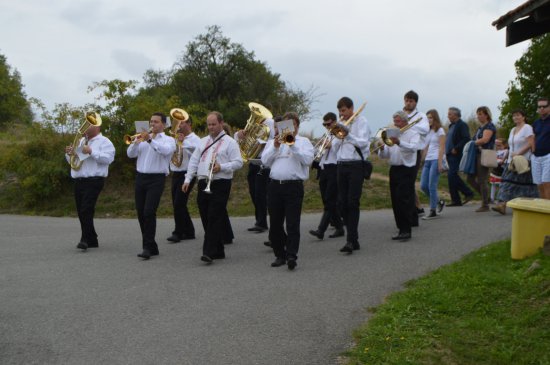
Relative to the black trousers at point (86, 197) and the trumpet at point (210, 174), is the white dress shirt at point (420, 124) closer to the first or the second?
the trumpet at point (210, 174)

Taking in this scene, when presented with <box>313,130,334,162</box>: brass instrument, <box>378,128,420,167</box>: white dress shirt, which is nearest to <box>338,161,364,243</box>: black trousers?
<box>378,128,420,167</box>: white dress shirt

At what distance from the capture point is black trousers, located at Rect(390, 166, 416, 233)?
9.91 metres

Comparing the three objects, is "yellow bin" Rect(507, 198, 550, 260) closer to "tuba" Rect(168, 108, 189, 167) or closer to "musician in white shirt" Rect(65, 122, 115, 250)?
"tuba" Rect(168, 108, 189, 167)

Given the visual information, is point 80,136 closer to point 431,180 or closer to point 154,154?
point 154,154

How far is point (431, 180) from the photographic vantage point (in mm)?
12188

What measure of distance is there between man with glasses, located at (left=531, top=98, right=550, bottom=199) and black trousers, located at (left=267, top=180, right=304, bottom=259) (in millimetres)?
4273

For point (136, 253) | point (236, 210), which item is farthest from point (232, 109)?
point (136, 253)

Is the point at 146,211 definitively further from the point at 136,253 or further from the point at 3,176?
the point at 3,176

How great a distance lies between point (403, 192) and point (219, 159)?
2745mm

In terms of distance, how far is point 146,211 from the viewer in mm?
9570

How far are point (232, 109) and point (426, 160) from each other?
16.2 m

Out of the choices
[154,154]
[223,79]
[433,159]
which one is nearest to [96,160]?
[154,154]

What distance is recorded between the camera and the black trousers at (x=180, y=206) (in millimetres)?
10844

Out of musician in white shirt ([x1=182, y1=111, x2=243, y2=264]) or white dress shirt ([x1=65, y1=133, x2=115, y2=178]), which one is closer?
musician in white shirt ([x1=182, y1=111, x2=243, y2=264])
